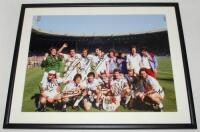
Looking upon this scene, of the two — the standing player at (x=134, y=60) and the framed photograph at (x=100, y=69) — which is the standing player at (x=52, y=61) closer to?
the framed photograph at (x=100, y=69)

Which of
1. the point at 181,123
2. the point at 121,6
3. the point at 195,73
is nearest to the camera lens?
the point at 181,123

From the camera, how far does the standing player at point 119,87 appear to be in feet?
4.25

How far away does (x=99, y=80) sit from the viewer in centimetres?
133

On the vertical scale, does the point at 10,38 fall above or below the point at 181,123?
above

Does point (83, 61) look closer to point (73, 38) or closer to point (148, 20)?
point (73, 38)

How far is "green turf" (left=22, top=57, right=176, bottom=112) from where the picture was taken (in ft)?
4.21

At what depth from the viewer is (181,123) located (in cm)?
124

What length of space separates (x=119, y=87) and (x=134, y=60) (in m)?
0.17

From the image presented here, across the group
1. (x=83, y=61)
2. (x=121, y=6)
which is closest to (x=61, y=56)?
(x=83, y=61)

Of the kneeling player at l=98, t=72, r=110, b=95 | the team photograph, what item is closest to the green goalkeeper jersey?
the team photograph

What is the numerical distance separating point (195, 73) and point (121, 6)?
0.55m

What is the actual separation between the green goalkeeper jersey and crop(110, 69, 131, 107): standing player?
0.96 feet

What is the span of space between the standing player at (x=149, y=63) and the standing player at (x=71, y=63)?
0.34 meters

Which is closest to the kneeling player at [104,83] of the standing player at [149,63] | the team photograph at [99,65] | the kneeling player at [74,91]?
the team photograph at [99,65]
